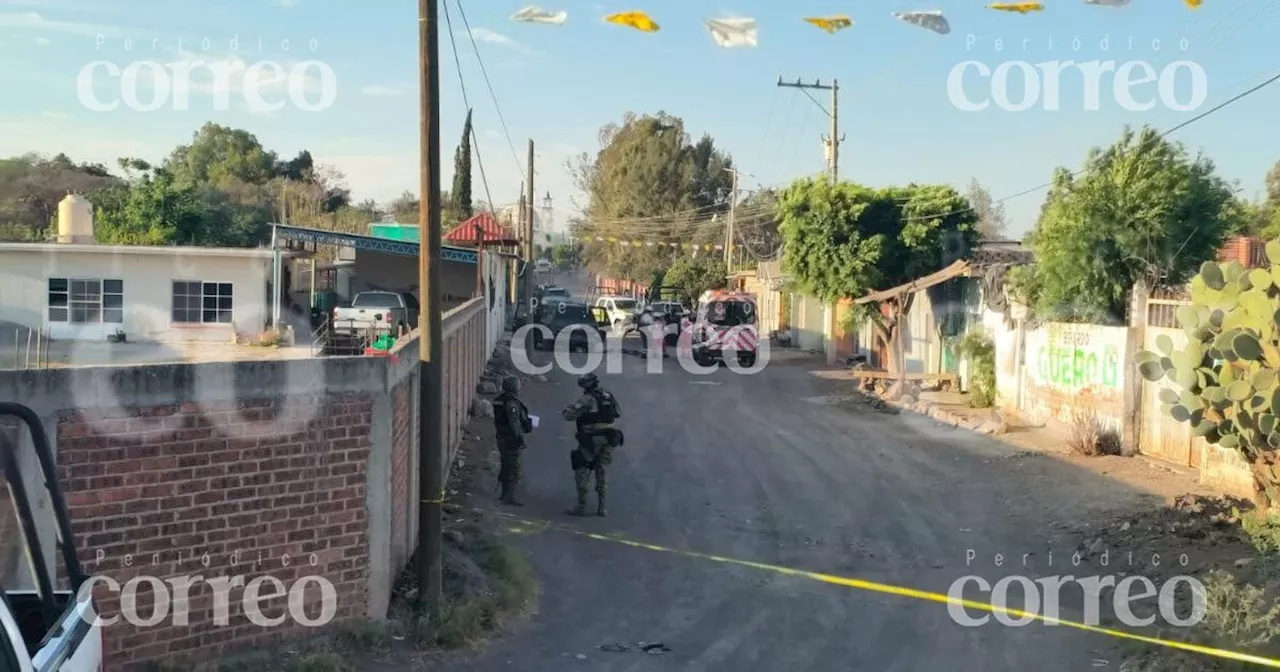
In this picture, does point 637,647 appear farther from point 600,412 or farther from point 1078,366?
point 1078,366

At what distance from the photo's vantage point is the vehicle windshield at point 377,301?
2811 cm

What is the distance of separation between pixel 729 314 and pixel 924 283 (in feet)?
27.9

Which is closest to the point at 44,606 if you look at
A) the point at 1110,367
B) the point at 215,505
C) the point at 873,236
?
the point at 215,505

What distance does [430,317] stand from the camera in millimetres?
7801

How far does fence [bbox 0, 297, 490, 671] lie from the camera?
19.1 ft

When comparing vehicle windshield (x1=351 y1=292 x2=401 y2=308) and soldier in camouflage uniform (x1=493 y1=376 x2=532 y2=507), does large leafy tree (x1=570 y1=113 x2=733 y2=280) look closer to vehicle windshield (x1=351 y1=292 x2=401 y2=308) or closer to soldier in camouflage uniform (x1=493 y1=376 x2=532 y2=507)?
vehicle windshield (x1=351 y1=292 x2=401 y2=308)

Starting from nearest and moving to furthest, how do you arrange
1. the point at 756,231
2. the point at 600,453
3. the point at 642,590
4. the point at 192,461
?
the point at 192,461 → the point at 642,590 → the point at 600,453 → the point at 756,231

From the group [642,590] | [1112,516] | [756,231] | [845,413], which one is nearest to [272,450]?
[642,590]

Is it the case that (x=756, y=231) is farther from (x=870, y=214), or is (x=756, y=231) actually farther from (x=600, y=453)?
(x=600, y=453)

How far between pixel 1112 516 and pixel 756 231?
218 ft

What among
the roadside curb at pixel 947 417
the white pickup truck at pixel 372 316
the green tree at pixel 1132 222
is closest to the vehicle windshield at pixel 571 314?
the white pickup truck at pixel 372 316

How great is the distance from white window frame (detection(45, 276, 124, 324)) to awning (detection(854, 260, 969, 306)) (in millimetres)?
21314

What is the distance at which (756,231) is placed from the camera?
7725 cm

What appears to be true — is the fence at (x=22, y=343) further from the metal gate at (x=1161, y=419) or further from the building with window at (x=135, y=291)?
the metal gate at (x=1161, y=419)
